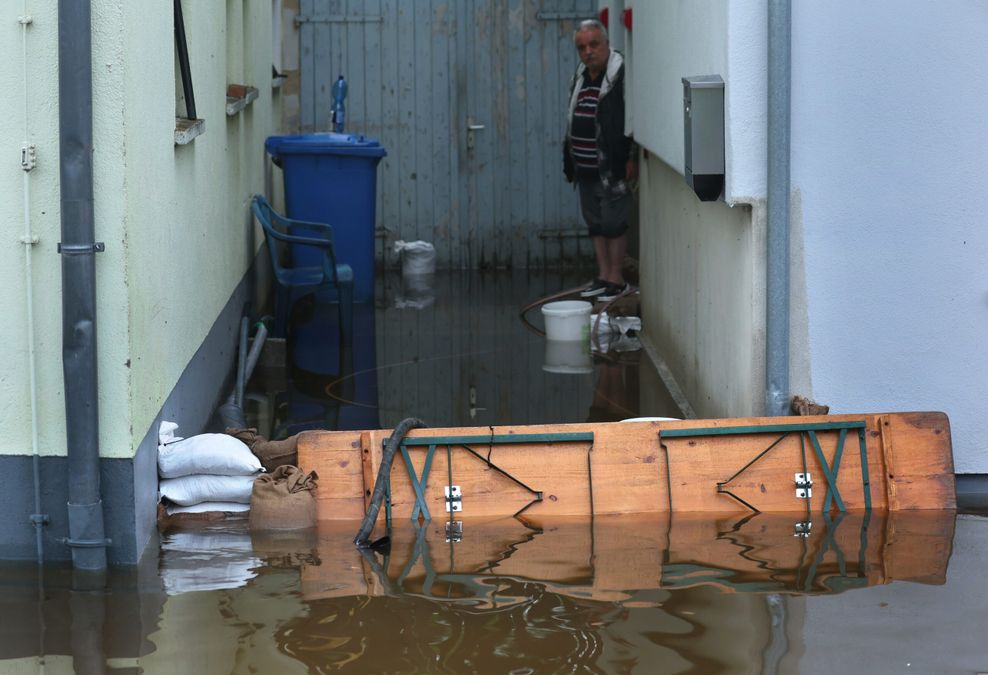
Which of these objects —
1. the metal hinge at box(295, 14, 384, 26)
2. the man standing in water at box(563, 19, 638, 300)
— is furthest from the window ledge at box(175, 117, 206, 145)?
the metal hinge at box(295, 14, 384, 26)

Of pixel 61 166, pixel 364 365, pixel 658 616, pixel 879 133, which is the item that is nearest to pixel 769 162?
pixel 879 133

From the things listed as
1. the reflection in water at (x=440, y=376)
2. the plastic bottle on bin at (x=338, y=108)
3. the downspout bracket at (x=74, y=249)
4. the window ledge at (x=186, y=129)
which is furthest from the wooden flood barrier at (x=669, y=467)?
the plastic bottle on bin at (x=338, y=108)

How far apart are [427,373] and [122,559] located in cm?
406

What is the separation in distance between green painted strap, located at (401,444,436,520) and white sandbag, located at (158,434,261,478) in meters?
0.63

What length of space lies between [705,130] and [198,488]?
8.51ft

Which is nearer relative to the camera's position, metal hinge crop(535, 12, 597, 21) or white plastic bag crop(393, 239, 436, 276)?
white plastic bag crop(393, 239, 436, 276)

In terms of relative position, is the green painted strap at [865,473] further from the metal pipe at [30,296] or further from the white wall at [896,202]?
the metal pipe at [30,296]

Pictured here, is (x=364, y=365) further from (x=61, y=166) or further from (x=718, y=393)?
(x=61, y=166)

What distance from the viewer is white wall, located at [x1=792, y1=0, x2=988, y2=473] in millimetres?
5723

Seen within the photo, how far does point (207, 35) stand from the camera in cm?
769

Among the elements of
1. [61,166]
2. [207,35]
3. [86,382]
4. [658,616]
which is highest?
[207,35]

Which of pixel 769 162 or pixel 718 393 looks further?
pixel 718 393

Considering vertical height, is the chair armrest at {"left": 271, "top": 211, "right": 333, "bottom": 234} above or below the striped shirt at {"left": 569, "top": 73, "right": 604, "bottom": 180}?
below

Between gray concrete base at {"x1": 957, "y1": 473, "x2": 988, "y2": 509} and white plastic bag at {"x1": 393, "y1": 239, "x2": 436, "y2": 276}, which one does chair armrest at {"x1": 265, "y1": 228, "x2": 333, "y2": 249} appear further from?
gray concrete base at {"x1": 957, "y1": 473, "x2": 988, "y2": 509}
